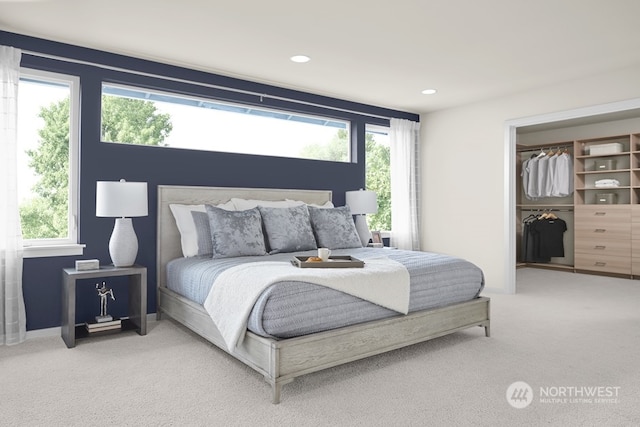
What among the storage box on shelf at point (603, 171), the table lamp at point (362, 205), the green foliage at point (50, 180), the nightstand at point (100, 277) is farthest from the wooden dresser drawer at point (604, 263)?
the green foliage at point (50, 180)

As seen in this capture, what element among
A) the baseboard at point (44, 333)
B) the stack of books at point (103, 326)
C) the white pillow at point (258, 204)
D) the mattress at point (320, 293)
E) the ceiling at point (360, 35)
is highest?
the ceiling at point (360, 35)

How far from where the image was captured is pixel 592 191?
7168 millimetres

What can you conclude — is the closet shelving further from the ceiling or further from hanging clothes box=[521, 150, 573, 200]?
the ceiling

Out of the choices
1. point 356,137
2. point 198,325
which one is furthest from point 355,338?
point 356,137

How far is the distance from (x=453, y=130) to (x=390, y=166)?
944 millimetres

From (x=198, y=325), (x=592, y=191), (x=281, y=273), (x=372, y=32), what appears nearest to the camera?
(x=281, y=273)

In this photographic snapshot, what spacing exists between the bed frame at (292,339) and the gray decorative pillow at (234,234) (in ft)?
1.67

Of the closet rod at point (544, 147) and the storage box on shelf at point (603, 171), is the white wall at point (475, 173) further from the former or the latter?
the closet rod at point (544, 147)

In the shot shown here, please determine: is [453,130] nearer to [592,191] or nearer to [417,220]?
[417,220]

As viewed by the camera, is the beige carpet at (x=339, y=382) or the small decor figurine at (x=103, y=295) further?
the small decor figurine at (x=103, y=295)

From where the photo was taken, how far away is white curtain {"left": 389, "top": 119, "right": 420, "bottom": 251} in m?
5.99

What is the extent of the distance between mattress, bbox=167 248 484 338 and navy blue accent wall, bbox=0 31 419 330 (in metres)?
0.62

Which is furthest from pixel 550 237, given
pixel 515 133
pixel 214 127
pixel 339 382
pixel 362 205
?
pixel 339 382

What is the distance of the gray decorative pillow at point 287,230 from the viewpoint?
156 inches
